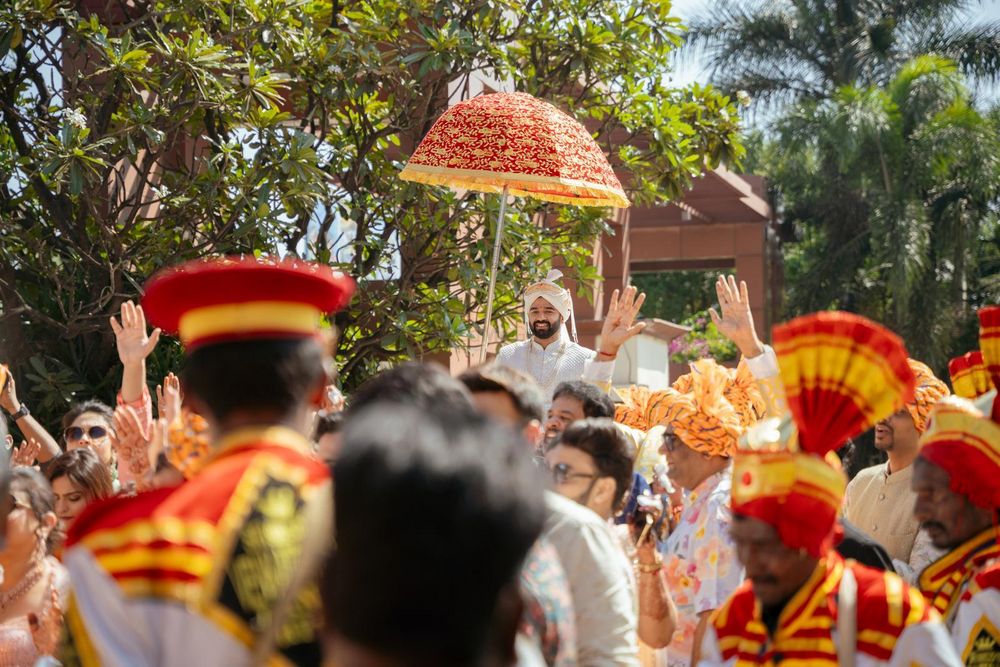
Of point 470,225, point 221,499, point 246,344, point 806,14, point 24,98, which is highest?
point 806,14

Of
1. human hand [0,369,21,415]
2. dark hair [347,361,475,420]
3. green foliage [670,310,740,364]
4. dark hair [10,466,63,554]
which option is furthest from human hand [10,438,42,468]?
green foliage [670,310,740,364]

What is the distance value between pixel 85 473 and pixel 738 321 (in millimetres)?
2982

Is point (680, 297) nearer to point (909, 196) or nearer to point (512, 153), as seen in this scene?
point (909, 196)

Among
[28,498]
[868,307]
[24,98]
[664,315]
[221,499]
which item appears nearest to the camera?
[221,499]

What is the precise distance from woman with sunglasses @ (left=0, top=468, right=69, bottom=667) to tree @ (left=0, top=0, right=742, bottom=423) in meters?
3.96

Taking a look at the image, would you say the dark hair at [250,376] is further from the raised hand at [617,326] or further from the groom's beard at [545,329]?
the groom's beard at [545,329]

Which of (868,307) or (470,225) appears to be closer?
(470,225)

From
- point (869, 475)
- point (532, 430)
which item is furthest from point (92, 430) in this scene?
point (869, 475)

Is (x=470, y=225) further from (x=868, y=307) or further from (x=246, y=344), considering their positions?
(x=868, y=307)

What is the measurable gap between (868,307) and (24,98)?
19010 mm


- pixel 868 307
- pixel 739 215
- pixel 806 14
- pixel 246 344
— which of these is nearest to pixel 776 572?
pixel 246 344

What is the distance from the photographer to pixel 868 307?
25516mm

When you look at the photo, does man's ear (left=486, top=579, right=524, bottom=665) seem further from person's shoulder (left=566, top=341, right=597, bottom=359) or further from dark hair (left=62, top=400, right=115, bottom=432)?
person's shoulder (left=566, top=341, right=597, bottom=359)

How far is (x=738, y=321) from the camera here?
6141 mm
